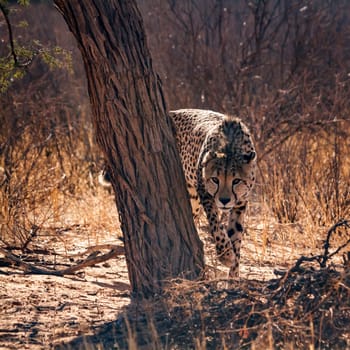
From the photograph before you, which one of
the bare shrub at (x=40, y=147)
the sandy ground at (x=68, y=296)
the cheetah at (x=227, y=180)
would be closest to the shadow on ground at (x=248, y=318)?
the sandy ground at (x=68, y=296)

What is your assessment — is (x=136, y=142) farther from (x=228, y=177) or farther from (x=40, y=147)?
(x=40, y=147)

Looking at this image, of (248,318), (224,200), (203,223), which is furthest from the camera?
(203,223)

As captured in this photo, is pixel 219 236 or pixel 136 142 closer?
pixel 136 142

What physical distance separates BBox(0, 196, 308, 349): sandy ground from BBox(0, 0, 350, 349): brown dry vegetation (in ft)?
0.04

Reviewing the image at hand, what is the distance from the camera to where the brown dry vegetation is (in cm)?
398

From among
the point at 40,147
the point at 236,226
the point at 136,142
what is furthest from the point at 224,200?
the point at 40,147

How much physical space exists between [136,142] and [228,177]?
0.98 m

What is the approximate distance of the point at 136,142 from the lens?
4.58 metres

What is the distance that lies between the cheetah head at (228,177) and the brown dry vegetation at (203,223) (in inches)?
14.1

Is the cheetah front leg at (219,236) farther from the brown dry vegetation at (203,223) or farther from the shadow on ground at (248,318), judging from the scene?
the shadow on ground at (248,318)

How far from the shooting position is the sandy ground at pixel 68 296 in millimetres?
4141

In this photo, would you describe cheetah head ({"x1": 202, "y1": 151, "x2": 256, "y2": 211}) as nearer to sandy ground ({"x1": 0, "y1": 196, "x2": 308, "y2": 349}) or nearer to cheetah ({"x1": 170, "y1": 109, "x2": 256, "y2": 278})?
cheetah ({"x1": 170, "y1": 109, "x2": 256, "y2": 278})

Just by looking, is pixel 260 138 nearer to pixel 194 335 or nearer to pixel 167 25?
pixel 167 25

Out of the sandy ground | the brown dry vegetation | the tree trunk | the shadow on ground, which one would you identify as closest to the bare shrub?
the brown dry vegetation
